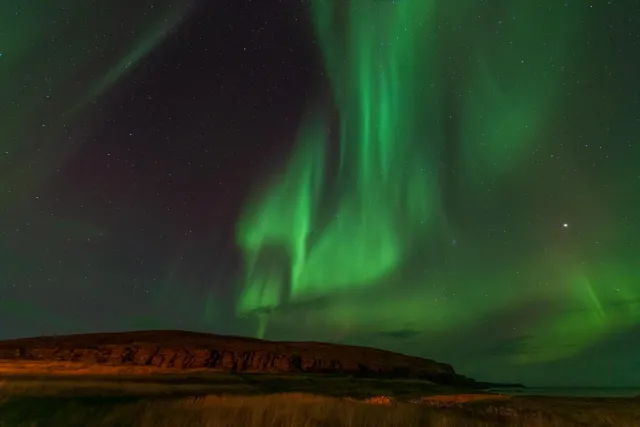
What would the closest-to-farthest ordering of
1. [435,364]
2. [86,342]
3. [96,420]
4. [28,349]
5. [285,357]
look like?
1. [96,420]
2. [28,349]
3. [285,357]
4. [86,342]
5. [435,364]

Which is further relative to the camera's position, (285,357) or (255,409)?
(285,357)

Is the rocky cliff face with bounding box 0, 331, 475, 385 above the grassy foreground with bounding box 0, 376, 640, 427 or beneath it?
above

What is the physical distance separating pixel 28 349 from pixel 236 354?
103 feet

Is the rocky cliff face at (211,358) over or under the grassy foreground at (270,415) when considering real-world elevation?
over

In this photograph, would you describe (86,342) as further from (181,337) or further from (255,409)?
(255,409)

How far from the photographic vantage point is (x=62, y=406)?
2153 centimetres

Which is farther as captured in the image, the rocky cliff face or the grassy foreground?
the rocky cliff face

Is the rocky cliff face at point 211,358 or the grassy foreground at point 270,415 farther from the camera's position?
the rocky cliff face at point 211,358

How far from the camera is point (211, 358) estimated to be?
8569 cm

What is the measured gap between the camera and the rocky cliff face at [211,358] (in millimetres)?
77375

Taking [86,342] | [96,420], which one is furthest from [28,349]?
[96,420]

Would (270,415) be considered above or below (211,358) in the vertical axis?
below

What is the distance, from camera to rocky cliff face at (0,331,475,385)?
7738 cm

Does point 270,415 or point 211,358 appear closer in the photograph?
point 270,415
